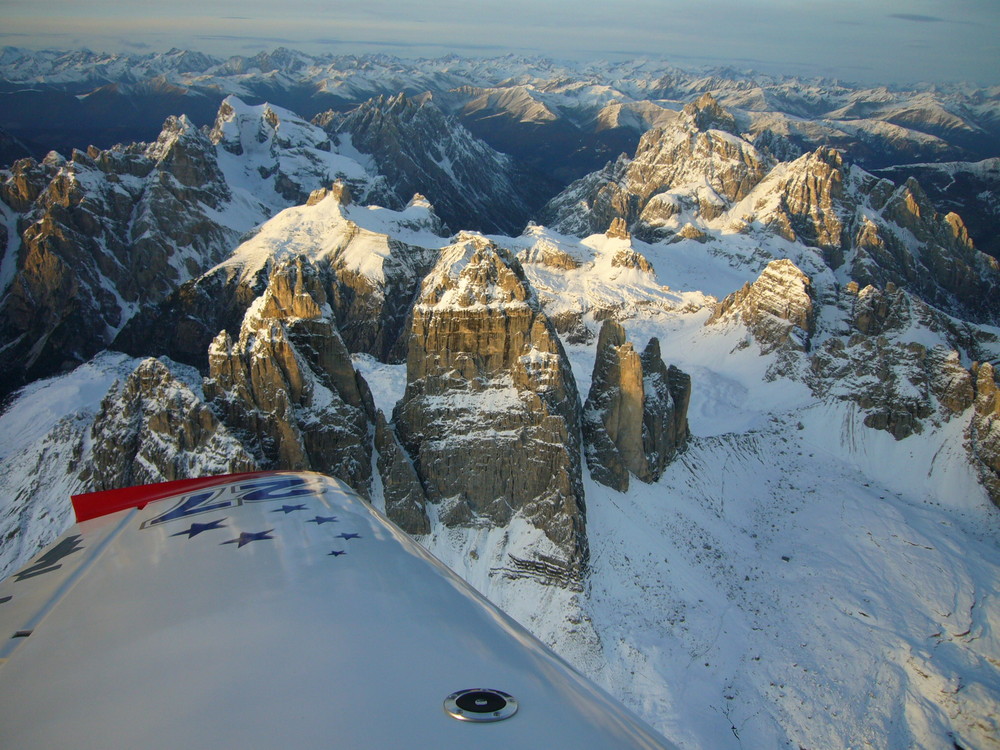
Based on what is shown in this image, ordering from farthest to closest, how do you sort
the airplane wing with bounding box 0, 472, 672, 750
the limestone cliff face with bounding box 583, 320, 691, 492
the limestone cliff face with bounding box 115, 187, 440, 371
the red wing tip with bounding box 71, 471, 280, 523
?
the limestone cliff face with bounding box 115, 187, 440, 371 → the limestone cliff face with bounding box 583, 320, 691, 492 → the red wing tip with bounding box 71, 471, 280, 523 → the airplane wing with bounding box 0, 472, 672, 750

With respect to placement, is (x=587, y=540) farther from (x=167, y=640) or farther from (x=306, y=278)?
(x=167, y=640)

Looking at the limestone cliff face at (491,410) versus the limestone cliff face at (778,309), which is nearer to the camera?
the limestone cliff face at (491,410)

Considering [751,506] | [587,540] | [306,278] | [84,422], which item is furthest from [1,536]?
[751,506]

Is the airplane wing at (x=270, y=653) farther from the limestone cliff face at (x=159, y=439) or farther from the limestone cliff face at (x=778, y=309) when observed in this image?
the limestone cliff face at (x=778, y=309)

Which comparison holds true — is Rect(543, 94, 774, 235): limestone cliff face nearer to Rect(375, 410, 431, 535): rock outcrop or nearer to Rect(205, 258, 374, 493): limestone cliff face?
Rect(205, 258, 374, 493): limestone cliff face

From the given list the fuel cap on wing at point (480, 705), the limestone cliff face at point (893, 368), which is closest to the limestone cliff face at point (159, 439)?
the fuel cap on wing at point (480, 705)

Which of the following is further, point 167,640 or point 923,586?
point 923,586

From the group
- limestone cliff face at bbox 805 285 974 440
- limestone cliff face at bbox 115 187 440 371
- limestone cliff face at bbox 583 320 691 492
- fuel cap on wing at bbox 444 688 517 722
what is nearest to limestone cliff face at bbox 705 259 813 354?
limestone cliff face at bbox 805 285 974 440
